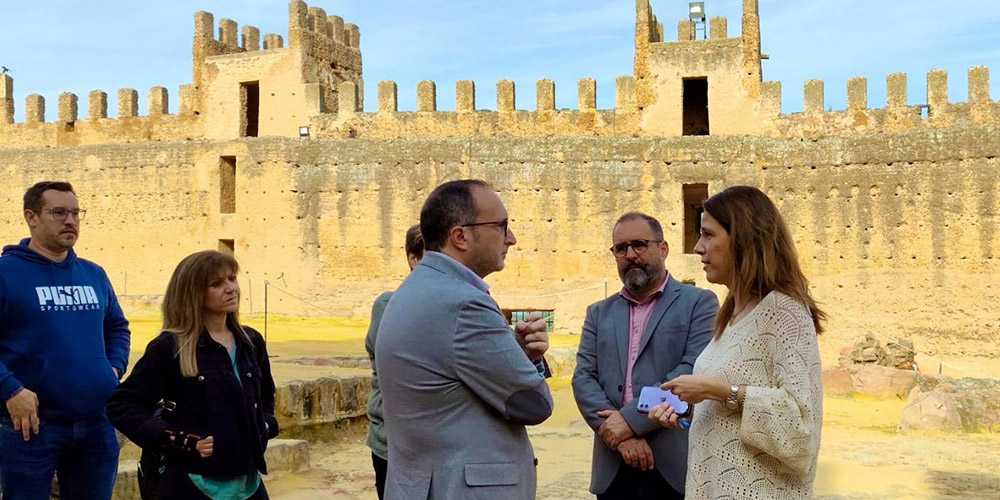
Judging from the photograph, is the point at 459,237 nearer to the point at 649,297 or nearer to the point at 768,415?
the point at 768,415

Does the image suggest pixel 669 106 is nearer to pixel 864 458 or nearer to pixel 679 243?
pixel 679 243

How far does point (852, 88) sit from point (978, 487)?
14.2 metres

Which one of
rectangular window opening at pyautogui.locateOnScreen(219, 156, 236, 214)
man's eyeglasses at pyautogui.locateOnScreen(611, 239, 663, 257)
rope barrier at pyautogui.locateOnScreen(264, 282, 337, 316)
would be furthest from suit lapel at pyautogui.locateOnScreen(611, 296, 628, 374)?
rectangular window opening at pyautogui.locateOnScreen(219, 156, 236, 214)

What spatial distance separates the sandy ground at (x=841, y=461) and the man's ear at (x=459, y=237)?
3.92m

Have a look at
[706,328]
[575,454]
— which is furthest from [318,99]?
[706,328]

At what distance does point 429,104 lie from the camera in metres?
21.8

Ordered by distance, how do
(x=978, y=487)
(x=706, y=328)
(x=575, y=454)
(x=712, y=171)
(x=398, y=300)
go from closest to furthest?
(x=398, y=300) → (x=706, y=328) → (x=978, y=487) → (x=575, y=454) → (x=712, y=171)

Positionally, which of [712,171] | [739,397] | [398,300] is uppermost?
[712,171]

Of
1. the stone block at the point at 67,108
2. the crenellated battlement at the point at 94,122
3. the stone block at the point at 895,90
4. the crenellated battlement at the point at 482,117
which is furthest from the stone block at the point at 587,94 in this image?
the stone block at the point at 67,108

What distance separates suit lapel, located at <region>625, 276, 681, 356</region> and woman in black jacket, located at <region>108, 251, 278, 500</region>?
5.02 ft

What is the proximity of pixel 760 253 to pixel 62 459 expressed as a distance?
2942 millimetres

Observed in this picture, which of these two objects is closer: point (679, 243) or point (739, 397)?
point (739, 397)

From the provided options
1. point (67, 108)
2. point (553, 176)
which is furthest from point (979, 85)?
point (67, 108)

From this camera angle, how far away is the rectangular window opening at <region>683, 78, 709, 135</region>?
2266cm
